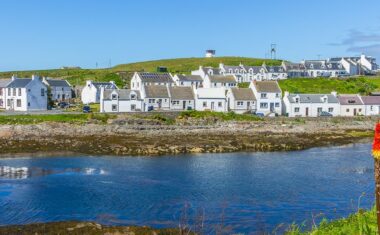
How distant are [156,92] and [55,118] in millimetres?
20758

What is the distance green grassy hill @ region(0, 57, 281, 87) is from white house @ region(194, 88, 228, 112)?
38856mm

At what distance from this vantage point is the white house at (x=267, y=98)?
2977 inches

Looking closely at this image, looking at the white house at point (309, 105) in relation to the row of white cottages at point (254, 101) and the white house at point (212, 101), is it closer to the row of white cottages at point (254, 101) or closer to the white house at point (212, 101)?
the row of white cottages at point (254, 101)

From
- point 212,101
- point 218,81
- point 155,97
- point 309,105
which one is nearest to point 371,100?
point 309,105

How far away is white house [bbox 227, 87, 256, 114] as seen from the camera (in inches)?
2950

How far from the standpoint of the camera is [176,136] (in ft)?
178

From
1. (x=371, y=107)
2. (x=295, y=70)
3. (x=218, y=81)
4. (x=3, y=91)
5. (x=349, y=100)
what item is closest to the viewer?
(x=3, y=91)

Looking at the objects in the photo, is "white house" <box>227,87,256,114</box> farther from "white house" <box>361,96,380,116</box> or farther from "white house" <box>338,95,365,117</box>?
"white house" <box>361,96,380,116</box>

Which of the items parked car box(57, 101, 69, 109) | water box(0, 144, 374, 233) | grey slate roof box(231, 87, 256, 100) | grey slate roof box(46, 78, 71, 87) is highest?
grey slate roof box(46, 78, 71, 87)

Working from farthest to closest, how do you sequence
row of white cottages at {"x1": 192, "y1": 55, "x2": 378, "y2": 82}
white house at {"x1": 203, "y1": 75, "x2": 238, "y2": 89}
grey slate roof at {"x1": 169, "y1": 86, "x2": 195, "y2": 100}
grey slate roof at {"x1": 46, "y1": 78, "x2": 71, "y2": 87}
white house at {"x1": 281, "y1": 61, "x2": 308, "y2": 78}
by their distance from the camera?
white house at {"x1": 281, "y1": 61, "x2": 308, "y2": 78} → row of white cottages at {"x1": 192, "y1": 55, "x2": 378, "y2": 82} → white house at {"x1": 203, "y1": 75, "x2": 238, "y2": 89} → grey slate roof at {"x1": 46, "y1": 78, "x2": 71, "y2": 87} → grey slate roof at {"x1": 169, "y1": 86, "x2": 195, "y2": 100}

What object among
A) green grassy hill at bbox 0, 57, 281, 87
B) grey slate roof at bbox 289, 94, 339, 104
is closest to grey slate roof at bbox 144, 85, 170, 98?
grey slate roof at bbox 289, 94, 339, 104

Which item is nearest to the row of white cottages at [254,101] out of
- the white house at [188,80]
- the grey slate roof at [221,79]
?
the grey slate roof at [221,79]

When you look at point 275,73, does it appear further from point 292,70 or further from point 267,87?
point 267,87

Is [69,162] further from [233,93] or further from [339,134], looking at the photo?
[233,93]
